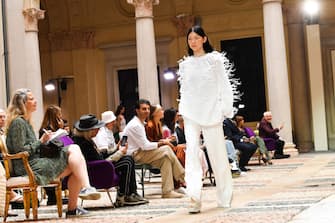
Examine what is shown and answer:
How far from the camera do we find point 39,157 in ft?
24.4

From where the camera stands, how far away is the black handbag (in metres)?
7.33

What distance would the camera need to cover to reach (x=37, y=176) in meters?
7.27

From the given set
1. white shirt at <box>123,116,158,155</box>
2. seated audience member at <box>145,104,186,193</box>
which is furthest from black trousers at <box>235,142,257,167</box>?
white shirt at <box>123,116,158,155</box>

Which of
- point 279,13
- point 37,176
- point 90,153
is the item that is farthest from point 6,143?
point 279,13

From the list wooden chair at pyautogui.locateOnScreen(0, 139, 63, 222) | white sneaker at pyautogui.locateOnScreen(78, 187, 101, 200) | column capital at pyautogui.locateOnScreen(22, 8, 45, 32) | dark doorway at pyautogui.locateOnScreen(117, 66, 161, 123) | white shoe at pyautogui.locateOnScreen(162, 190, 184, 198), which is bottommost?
white shoe at pyautogui.locateOnScreen(162, 190, 184, 198)

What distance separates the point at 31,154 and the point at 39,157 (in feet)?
0.38

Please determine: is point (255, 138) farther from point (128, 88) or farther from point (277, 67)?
point (128, 88)

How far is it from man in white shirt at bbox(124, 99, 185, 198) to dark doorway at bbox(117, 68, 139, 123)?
13.5 metres

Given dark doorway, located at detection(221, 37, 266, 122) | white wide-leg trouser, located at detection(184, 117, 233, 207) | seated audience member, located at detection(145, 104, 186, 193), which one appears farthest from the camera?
dark doorway, located at detection(221, 37, 266, 122)

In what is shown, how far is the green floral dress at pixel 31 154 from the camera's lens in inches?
287

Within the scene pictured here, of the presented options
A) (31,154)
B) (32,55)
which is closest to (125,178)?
(31,154)

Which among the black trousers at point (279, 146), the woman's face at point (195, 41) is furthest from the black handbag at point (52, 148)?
the black trousers at point (279, 146)

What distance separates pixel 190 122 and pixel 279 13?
1122 centimetres

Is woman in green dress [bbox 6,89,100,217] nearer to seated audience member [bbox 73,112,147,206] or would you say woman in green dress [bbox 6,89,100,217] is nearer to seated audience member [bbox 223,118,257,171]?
seated audience member [bbox 73,112,147,206]
